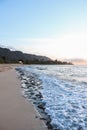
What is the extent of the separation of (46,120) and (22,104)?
263 centimetres

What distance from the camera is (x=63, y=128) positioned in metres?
7.26

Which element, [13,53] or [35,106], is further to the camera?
[13,53]

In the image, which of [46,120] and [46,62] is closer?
[46,120]

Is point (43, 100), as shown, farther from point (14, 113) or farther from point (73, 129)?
point (73, 129)

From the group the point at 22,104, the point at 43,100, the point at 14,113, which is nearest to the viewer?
the point at 14,113

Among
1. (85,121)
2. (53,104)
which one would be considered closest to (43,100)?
(53,104)

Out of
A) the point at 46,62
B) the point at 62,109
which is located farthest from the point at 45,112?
the point at 46,62

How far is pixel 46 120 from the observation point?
8.20 m

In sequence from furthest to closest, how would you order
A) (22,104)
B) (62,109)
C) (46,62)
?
(46,62) → (22,104) → (62,109)

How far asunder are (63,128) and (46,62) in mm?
157780

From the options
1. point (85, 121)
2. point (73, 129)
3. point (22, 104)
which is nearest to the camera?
point (73, 129)

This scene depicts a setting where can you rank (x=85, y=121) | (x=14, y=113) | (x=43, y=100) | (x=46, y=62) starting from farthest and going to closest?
(x=46, y=62)
(x=43, y=100)
(x=14, y=113)
(x=85, y=121)

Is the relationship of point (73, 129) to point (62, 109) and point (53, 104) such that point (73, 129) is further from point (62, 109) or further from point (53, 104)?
point (53, 104)

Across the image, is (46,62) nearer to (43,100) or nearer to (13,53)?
(13,53)
